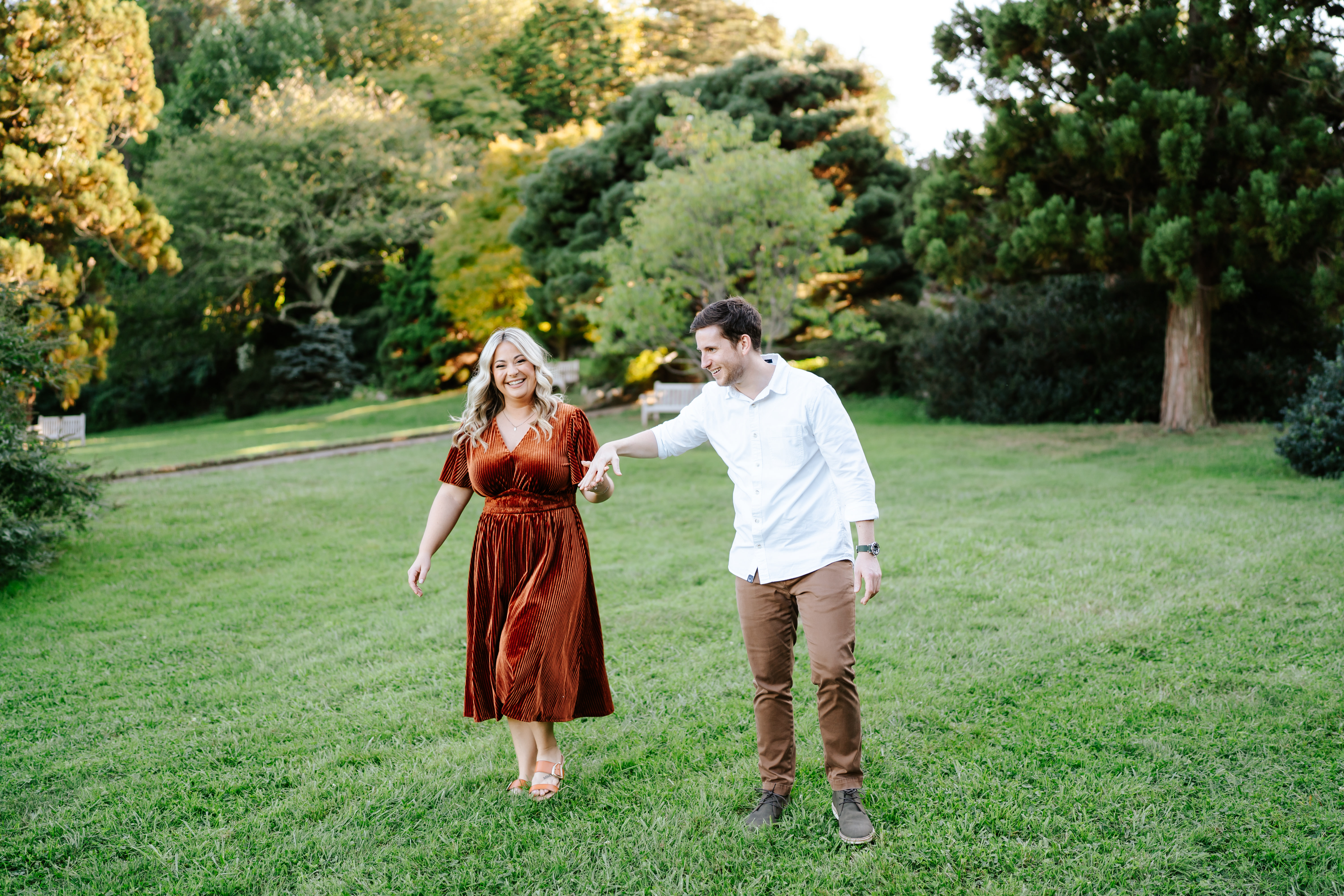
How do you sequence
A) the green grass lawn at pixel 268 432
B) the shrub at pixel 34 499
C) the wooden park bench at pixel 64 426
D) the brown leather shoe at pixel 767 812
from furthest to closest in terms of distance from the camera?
the green grass lawn at pixel 268 432
the wooden park bench at pixel 64 426
the shrub at pixel 34 499
the brown leather shoe at pixel 767 812

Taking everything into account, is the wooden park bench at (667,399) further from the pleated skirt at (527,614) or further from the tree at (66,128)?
the pleated skirt at (527,614)

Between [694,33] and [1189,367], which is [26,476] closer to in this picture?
[1189,367]

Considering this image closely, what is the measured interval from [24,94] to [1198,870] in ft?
46.6

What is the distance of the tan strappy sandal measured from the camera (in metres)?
3.66

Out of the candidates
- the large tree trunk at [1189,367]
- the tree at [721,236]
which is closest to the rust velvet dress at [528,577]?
the tree at [721,236]

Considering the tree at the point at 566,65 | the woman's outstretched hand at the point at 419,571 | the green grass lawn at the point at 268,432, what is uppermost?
the tree at the point at 566,65

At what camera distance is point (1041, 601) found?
19.8 ft

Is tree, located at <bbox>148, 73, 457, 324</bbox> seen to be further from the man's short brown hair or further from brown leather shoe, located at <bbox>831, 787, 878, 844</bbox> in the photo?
brown leather shoe, located at <bbox>831, 787, 878, 844</bbox>

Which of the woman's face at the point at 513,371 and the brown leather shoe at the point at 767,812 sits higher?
the woman's face at the point at 513,371

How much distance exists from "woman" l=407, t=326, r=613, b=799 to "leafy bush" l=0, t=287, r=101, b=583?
5.47 m

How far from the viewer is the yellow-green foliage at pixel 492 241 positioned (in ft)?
88.1

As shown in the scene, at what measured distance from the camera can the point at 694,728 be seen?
428 cm

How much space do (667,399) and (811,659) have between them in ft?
55.4

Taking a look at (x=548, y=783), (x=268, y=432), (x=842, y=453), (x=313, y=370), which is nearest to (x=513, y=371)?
(x=842, y=453)
